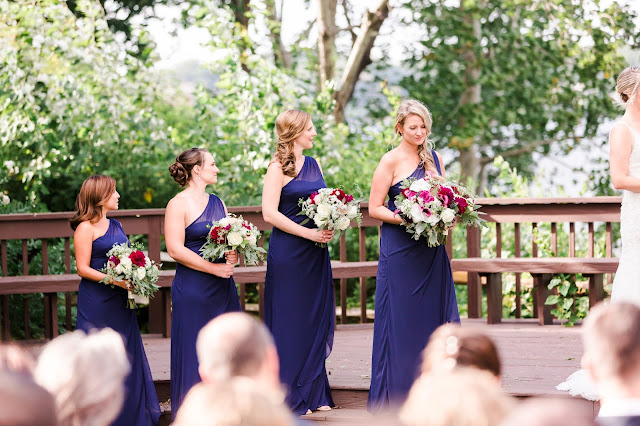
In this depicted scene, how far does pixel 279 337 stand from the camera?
18.7 ft

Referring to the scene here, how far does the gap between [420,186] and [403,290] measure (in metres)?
0.69

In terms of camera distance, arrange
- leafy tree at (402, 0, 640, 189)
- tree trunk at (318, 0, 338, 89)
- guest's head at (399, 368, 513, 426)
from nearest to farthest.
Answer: guest's head at (399, 368, 513, 426)
leafy tree at (402, 0, 640, 189)
tree trunk at (318, 0, 338, 89)

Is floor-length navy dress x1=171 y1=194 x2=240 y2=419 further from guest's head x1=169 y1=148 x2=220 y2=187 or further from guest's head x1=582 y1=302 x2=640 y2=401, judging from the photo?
guest's head x1=582 y1=302 x2=640 y2=401

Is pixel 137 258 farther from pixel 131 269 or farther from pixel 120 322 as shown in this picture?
pixel 120 322

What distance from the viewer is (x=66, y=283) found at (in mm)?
7395

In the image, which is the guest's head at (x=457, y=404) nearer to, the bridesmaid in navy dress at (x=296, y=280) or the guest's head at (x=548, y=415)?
the guest's head at (x=548, y=415)

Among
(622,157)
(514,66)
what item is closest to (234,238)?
(622,157)

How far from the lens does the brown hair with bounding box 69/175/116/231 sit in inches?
219

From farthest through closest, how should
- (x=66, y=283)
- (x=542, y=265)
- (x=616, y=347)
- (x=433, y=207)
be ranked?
(x=542, y=265) < (x=66, y=283) < (x=433, y=207) < (x=616, y=347)

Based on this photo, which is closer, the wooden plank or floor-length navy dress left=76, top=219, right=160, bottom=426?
floor-length navy dress left=76, top=219, right=160, bottom=426

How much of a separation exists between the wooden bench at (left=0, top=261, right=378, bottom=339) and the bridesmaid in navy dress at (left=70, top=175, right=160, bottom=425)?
Answer: 1.74 m

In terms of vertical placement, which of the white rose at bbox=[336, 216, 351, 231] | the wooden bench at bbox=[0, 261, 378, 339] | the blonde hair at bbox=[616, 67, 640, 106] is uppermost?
the blonde hair at bbox=[616, 67, 640, 106]

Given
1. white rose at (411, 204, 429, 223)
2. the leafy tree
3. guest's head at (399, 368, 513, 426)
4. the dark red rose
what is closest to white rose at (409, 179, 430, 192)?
white rose at (411, 204, 429, 223)

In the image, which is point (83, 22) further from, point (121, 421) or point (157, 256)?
point (121, 421)
